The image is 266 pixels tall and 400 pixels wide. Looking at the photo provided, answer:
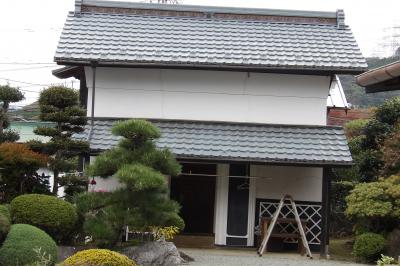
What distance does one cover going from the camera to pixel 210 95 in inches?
690

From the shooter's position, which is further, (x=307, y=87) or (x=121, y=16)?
(x=121, y=16)

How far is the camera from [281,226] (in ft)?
54.8

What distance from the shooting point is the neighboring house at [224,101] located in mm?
16719

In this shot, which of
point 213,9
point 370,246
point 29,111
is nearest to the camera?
point 370,246

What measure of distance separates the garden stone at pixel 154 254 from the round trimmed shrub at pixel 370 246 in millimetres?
4892

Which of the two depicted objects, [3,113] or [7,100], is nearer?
[7,100]

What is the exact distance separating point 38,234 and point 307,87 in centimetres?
906

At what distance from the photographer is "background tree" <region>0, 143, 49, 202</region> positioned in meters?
13.7

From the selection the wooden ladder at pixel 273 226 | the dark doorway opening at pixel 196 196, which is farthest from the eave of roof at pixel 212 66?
the wooden ladder at pixel 273 226

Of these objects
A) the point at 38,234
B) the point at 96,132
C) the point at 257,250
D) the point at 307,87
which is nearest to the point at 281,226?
the point at 257,250

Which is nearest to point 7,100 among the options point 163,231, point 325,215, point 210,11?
point 163,231

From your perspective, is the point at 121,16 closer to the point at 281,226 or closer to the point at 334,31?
the point at 334,31

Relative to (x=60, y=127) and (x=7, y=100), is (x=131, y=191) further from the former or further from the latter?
(x=7, y=100)

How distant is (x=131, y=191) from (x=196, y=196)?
6.08m
